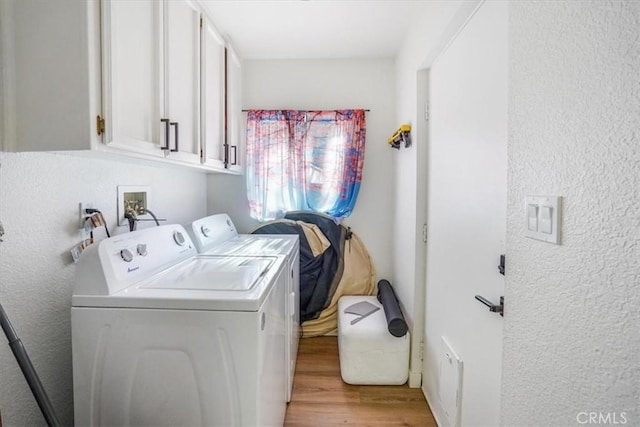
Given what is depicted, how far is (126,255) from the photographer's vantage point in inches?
45.0

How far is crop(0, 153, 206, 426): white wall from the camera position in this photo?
3.30ft

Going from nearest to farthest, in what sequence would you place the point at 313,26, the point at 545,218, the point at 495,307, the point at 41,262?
the point at 545,218, the point at 495,307, the point at 41,262, the point at 313,26

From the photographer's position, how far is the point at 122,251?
3.73 ft

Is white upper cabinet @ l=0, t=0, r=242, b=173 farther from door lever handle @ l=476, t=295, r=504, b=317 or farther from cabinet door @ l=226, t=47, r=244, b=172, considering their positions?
door lever handle @ l=476, t=295, r=504, b=317

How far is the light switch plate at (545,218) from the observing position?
2.21ft

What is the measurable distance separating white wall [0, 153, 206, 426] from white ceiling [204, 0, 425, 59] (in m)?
1.34

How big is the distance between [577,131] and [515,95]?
0.27 metres

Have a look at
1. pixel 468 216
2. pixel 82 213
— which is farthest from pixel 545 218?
pixel 82 213

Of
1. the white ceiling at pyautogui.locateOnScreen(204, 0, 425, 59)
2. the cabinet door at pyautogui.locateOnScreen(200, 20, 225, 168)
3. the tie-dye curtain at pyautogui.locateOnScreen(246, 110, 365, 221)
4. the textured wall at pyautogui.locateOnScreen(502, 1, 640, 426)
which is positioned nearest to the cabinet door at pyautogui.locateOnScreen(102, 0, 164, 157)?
the cabinet door at pyautogui.locateOnScreen(200, 20, 225, 168)

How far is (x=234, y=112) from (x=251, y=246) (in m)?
1.13

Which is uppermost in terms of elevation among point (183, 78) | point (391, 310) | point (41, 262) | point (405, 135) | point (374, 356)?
point (183, 78)

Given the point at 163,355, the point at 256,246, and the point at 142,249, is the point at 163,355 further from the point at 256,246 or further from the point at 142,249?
the point at 256,246

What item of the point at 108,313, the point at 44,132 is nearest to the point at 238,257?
the point at 108,313

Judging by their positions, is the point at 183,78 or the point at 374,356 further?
the point at 374,356
